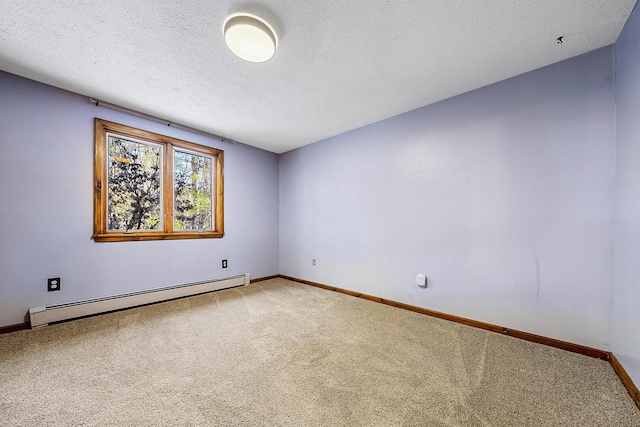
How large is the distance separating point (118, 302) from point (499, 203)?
4.11m

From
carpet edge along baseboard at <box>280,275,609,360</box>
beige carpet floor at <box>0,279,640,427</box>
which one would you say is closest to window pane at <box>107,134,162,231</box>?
beige carpet floor at <box>0,279,640,427</box>

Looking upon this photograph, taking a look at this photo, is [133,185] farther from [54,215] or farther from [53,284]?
[53,284]

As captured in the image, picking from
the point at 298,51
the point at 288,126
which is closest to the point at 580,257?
the point at 298,51

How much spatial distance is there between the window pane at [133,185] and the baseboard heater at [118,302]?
79 cm

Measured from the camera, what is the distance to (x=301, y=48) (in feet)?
5.98

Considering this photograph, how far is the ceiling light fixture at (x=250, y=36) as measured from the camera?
1532 mm

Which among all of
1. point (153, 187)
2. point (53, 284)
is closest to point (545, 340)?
point (153, 187)

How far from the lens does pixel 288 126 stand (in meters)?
3.27

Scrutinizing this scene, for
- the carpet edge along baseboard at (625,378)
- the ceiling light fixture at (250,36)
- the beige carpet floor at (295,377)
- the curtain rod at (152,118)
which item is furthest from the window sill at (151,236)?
the carpet edge along baseboard at (625,378)

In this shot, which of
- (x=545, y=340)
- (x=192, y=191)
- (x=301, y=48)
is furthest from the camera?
(x=192, y=191)

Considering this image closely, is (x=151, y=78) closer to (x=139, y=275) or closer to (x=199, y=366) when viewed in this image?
(x=139, y=275)

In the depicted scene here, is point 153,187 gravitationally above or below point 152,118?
below

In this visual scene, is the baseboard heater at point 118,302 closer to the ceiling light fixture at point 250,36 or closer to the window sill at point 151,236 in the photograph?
the window sill at point 151,236

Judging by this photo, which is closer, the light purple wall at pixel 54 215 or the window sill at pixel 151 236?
the light purple wall at pixel 54 215
